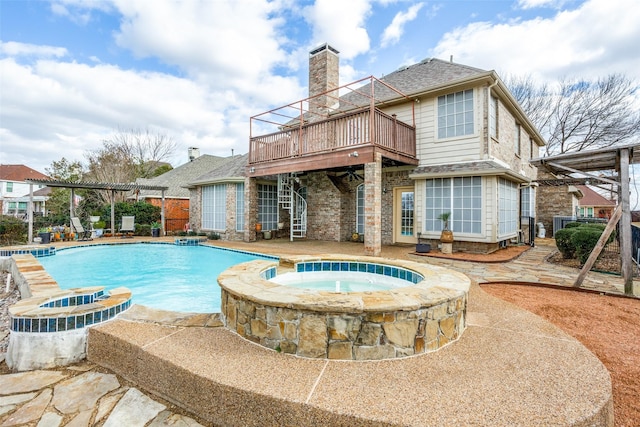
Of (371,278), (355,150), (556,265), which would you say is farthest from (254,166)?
(556,265)

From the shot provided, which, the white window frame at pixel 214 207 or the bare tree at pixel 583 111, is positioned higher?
the bare tree at pixel 583 111

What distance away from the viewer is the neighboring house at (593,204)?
2905 centimetres

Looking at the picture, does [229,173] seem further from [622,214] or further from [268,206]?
[622,214]

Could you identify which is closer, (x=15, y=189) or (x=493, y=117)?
(x=493, y=117)

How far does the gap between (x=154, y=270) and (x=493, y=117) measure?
1093cm

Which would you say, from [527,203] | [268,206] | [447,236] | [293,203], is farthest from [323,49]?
[527,203]

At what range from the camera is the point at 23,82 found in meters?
11.2

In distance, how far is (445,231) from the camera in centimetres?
848

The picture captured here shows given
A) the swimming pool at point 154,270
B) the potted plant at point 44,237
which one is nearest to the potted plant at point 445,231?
the swimming pool at point 154,270

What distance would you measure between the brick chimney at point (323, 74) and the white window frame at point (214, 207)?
18.8 ft

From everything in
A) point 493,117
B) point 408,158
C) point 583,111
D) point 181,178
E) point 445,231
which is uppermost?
point 583,111

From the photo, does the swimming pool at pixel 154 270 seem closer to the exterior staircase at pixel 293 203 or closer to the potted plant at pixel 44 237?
the potted plant at pixel 44 237

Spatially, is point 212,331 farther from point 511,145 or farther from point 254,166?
point 511,145

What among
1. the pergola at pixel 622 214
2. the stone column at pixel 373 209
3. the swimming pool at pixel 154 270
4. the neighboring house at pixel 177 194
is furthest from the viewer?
the neighboring house at pixel 177 194
